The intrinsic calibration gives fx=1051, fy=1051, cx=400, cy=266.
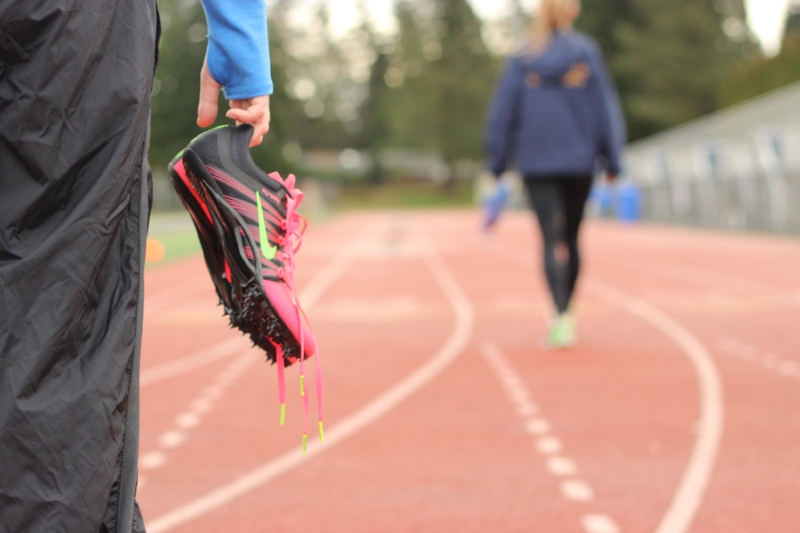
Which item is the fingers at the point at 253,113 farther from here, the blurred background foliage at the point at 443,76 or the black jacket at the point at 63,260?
the blurred background foliage at the point at 443,76

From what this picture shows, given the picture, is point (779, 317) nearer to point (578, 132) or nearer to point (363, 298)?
point (578, 132)

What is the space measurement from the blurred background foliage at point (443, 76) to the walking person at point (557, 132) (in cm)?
4062

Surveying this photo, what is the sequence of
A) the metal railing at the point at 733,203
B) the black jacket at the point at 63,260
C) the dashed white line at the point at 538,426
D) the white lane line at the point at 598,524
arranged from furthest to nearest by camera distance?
the metal railing at the point at 733,203, the dashed white line at the point at 538,426, the white lane line at the point at 598,524, the black jacket at the point at 63,260

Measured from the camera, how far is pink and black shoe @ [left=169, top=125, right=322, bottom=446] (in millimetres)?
1774

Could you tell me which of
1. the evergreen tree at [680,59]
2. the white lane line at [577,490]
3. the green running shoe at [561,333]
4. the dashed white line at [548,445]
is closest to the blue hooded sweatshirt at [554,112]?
the green running shoe at [561,333]

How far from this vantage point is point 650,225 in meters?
29.7

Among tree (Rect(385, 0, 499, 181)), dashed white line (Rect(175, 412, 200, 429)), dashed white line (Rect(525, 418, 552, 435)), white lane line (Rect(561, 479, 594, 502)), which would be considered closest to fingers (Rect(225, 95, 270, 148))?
white lane line (Rect(561, 479, 594, 502))

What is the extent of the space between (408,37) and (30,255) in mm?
75711

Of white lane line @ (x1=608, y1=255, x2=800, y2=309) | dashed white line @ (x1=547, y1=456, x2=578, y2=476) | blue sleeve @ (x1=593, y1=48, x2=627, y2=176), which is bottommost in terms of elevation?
white lane line @ (x1=608, y1=255, x2=800, y2=309)

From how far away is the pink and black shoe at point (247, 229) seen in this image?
1774 millimetres

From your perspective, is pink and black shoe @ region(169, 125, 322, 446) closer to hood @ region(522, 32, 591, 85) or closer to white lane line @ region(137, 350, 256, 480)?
white lane line @ region(137, 350, 256, 480)

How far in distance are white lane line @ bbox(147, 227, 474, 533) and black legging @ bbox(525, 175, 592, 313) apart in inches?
28.2

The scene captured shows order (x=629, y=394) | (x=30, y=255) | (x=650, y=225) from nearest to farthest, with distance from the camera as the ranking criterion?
1. (x=30, y=255)
2. (x=629, y=394)
3. (x=650, y=225)

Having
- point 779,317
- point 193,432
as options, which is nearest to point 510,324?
point 779,317
